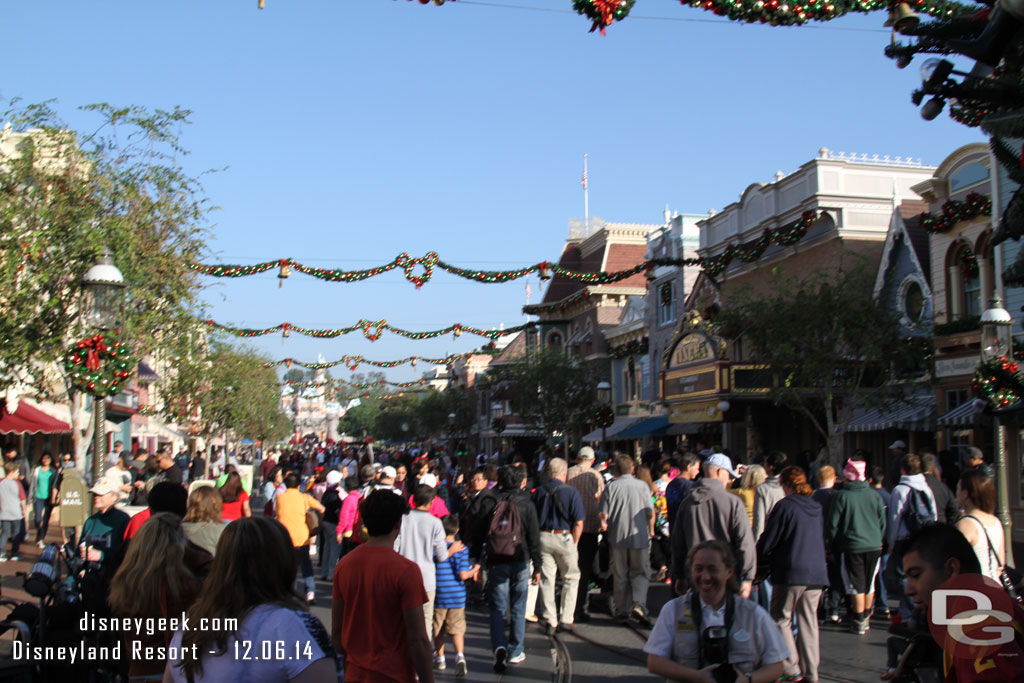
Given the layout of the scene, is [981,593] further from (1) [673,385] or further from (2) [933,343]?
(1) [673,385]

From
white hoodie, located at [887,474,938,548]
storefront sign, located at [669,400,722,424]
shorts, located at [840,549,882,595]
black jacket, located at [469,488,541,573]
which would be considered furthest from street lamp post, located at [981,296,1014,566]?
storefront sign, located at [669,400,722,424]

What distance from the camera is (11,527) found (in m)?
15.2

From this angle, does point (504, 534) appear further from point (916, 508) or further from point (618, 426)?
point (618, 426)

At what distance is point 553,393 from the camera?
39750 millimetres

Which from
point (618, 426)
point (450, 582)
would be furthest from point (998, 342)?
point (618, 426)

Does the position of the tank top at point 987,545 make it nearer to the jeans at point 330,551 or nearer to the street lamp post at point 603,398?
the jeans at point 330,551

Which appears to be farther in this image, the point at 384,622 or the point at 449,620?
the point at 449,620

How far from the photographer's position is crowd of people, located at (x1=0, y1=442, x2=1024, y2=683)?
3.35 metres

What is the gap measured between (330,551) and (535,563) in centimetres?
587

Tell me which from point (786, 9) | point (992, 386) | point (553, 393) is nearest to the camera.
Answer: point (786, 9)

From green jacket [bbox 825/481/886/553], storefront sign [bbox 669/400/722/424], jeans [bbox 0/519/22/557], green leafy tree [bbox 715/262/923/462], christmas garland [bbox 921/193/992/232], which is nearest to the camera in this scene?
green jacket [bbox 825/481/886/553]

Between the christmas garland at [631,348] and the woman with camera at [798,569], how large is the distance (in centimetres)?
3171

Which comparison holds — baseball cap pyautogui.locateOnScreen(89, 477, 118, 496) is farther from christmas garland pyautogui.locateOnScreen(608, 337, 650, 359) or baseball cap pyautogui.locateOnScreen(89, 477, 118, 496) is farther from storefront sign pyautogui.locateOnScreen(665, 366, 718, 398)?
christmas garland pyautogui.locateOnScreen(608, 337, 650, 359)

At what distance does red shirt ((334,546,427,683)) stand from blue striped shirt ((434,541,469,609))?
3271 millimetres
